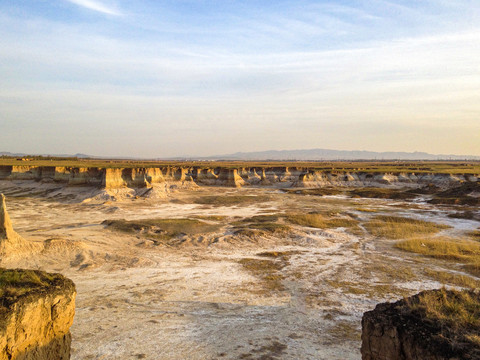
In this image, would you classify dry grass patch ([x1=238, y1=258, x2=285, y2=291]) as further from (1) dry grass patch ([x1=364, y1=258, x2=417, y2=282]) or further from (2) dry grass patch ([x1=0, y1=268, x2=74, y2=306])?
(2) dry grass patch ([x1=0, y1=268, x2=74, y2=306])

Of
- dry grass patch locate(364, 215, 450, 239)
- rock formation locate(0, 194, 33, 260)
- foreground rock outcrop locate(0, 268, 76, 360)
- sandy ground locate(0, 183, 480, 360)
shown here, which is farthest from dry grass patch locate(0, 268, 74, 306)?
dry grass patch locate(364, 215, 450, 239)

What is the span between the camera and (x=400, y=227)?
29250 mm

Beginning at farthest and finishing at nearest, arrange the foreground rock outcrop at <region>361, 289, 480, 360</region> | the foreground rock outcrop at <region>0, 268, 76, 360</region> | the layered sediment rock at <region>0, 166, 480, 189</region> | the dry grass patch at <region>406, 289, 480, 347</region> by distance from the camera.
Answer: the layered sediment rock at <region>0, 166, 480, 189</region>, the foreground rock outcrop at <region>0, 268, 76, 360</region>, the dry grass patch at <region>406, 289, 480, 347</region>, the foreground rock outcrop at <region>361, 289, 480, 360</region>

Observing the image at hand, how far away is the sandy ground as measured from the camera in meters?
10.3

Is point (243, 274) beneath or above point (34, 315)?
beneath

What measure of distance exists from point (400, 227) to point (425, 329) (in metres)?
25.1

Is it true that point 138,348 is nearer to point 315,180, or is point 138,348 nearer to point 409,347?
point 409,347

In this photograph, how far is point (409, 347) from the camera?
6426mm

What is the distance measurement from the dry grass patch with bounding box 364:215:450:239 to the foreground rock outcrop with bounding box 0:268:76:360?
24469 millimetres

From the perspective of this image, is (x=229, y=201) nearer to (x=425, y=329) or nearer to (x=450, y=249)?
(x=450, y=249)

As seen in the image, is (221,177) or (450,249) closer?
(450,249)

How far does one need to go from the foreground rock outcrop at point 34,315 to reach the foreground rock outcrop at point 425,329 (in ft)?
23.8

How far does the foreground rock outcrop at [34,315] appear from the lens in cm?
662

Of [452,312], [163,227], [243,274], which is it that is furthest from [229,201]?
[452,312]
